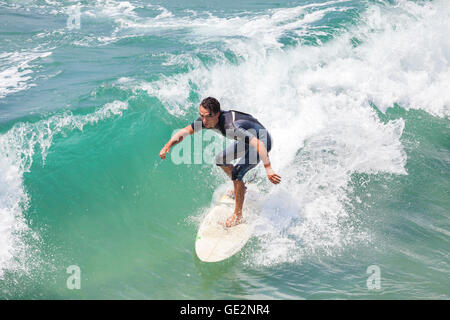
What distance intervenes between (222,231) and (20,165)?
3265mm

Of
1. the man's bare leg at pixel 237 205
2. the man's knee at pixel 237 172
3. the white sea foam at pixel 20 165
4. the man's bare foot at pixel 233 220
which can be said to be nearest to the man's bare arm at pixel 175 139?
the man's knee at pixel 237 172

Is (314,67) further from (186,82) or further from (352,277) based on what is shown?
(352,277)

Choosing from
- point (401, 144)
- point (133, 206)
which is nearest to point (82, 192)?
point (133, 206)

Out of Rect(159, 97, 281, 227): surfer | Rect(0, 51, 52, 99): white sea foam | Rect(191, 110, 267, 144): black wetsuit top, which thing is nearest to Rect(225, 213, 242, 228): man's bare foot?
Rect(159, 97, 281, 227): surfer

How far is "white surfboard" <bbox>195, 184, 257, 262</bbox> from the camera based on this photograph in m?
5.02

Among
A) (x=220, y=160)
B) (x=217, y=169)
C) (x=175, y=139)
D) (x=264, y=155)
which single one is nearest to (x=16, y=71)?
(x=217, y=169)

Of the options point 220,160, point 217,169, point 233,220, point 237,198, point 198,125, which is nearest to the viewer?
point 198,125

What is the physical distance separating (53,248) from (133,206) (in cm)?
131

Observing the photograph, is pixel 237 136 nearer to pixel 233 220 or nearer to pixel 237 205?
pixel 237 205

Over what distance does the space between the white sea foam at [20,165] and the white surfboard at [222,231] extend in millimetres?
2192

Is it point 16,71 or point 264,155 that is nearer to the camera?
point 264,155

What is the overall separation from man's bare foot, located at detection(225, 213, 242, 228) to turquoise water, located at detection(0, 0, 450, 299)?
0.32 metres

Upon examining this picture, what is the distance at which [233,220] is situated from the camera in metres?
5.50

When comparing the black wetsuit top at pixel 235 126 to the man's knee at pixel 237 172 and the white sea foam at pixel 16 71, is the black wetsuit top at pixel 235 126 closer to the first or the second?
the man's knee at pixel 237 172
